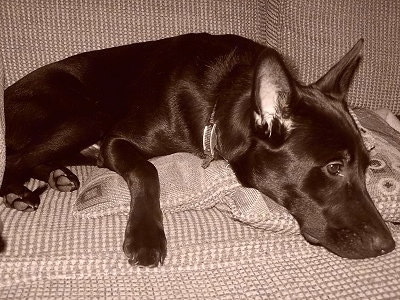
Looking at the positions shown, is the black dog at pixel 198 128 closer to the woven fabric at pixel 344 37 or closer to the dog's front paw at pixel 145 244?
the dog's front paw at pixel 145 244

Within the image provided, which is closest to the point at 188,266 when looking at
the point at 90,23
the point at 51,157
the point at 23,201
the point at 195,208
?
the point at 195,208

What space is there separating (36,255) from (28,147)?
0.85 metres

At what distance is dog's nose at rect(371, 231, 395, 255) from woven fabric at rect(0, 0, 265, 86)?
1.56m

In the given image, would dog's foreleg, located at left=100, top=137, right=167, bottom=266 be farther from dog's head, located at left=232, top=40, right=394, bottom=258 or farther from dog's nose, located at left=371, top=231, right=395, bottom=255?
dog's nose, located at left=371, top=231, right=395, bottom=255

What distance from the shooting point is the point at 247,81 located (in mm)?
2135

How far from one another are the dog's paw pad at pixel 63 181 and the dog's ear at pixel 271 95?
0.94m

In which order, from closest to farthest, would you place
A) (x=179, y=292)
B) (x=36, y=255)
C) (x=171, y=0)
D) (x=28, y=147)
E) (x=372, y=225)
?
(x=179, y=292) < (x=36, y=255) < (x=372, y=225) < (x=28, y=147) < (x=171, y=0)

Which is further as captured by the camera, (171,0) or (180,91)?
(171,0)

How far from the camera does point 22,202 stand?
76.9 inches

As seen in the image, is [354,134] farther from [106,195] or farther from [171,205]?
[106,195]

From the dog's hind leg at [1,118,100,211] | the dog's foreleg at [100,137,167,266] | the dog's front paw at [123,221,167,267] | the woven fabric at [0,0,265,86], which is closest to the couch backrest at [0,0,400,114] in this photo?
the woven fabric at [0,0,265,86]

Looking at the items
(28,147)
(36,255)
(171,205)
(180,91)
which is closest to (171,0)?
(180,91)

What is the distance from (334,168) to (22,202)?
51.7 inches

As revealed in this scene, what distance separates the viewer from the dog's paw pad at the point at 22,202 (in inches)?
76.4
